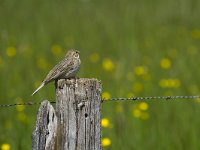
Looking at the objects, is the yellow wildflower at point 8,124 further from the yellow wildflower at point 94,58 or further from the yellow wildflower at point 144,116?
the yellow wildflower at point 94,58

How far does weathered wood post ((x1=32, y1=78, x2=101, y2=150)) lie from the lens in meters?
2.96

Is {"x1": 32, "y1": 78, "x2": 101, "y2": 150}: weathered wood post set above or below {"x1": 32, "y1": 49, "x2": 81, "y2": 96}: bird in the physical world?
below

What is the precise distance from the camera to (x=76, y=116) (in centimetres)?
297

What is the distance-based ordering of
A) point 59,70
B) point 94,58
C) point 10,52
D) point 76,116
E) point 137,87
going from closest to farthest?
point 76,116 → point 59,70 → point 137,87 → point 10,52 → point 94,58

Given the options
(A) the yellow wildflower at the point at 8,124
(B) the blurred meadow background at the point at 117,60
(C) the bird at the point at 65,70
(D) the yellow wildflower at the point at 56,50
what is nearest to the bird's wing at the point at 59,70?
(C) the bird at the point at 65,70

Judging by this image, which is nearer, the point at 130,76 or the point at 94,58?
the point at 130,76

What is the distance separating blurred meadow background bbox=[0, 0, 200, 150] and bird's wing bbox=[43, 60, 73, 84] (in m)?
1.35

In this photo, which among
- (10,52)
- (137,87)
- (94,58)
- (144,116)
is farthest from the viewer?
(94,58)

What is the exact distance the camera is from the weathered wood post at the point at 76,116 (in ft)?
9.71

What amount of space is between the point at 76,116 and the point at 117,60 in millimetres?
6209

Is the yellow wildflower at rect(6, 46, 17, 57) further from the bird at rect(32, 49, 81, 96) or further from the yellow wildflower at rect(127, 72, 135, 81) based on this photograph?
the bird at rect(32, 49, 81, 96)

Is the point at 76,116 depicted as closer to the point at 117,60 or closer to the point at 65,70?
the point at 65,70

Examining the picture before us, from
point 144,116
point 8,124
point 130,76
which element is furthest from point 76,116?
point 130,76

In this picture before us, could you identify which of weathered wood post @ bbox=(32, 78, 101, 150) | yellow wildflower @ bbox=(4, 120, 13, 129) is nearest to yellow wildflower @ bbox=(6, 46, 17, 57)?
yellow wildflower @ bbox=(4, 120, 13, 129)
